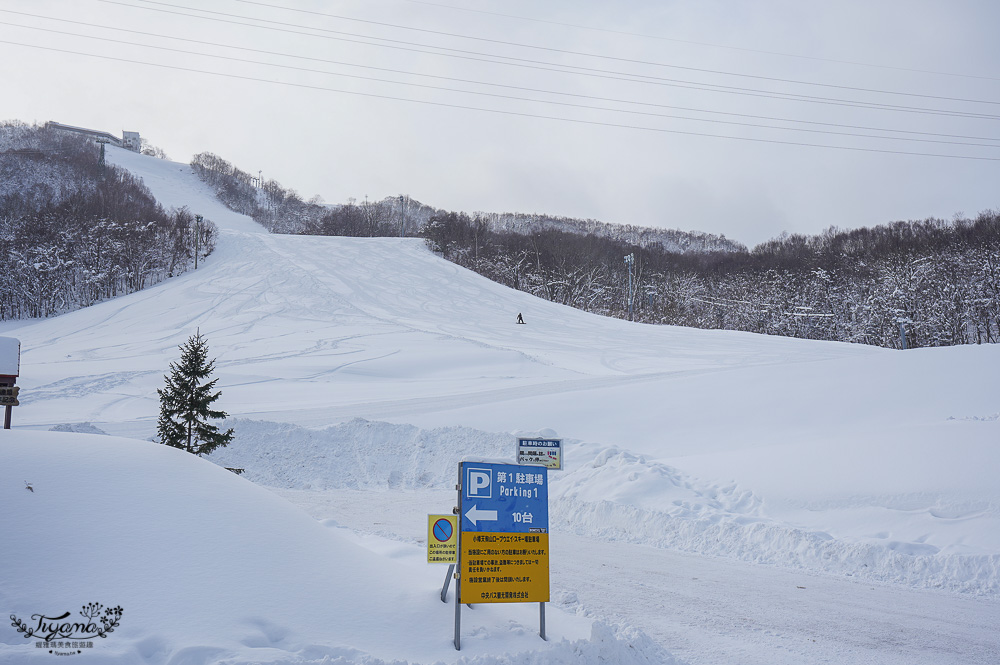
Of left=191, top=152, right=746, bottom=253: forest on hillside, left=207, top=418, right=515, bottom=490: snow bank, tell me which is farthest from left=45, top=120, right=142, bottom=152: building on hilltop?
left=207, top=418, right=515, bottom=490: snow bank

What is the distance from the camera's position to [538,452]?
22.1 feet

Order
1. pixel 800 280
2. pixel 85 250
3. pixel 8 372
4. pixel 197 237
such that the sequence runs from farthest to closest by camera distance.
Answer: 1. pixel 800 280
2. pixel 197 237
3. pixel 85 250
4. pixel 8 372

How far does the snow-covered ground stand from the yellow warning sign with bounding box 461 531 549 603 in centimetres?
30

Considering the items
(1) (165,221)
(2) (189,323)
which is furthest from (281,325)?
(1) (165,221)

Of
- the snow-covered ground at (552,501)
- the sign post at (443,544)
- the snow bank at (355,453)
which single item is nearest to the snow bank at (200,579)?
the snow-covered ground at (552,501)

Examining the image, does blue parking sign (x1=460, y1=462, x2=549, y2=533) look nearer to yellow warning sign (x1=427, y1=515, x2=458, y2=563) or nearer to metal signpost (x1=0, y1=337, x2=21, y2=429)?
yellow warning sign (x1=427, y1=515, x2=458, y2=563)

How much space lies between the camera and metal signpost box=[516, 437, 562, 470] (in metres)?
6.69

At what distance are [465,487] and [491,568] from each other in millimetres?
697

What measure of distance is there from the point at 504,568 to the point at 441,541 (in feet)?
2.01

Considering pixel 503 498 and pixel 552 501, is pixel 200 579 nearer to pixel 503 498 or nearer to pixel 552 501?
pixel 503 498

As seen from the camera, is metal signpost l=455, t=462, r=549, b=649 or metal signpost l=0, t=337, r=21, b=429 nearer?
metal signpost l=455, t=462, r=549, b=649

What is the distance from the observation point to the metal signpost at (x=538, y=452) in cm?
669

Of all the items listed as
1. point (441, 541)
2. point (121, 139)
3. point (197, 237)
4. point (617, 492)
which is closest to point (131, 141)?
point (121, 139)

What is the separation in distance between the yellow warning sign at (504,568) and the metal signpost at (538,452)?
4.87 ft
